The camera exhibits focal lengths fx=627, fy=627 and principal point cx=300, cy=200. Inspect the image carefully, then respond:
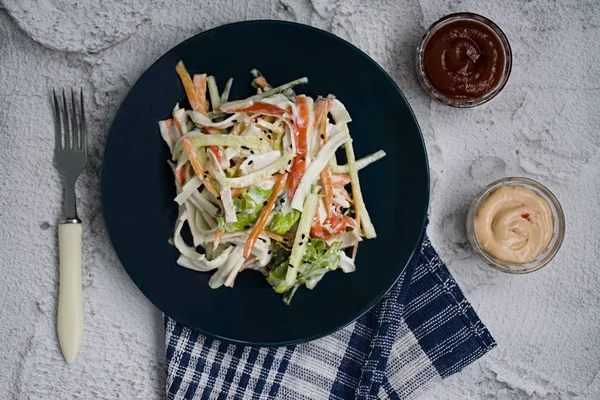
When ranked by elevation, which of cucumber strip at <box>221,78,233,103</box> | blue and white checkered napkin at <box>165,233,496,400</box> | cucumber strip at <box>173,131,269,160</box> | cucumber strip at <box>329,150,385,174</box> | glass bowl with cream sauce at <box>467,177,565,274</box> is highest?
cucumber strip at <box>221,78,233,103</box>

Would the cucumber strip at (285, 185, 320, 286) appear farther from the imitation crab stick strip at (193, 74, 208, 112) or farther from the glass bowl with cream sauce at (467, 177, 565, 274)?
the glass bowl with cream sauce at (467, 177, 565, 274)


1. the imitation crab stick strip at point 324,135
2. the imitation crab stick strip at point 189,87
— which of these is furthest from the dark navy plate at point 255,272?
the imitation crab stick strip at point 324,135

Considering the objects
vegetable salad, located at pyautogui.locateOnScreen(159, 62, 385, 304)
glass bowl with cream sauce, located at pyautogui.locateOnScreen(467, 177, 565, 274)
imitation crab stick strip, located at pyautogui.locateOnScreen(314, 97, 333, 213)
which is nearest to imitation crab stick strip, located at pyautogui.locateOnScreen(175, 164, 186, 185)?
vegetable salad, located at pyautogui.locateOnScreen(159, 62, 385, 304)

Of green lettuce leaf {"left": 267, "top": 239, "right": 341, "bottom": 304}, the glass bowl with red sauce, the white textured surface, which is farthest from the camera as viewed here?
the white textured surface

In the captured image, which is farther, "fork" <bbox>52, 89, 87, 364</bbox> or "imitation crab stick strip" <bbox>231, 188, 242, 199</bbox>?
"fork" <bbox>52, 89, 87, 364</bbox>

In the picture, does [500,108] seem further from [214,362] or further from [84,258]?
[84,258]

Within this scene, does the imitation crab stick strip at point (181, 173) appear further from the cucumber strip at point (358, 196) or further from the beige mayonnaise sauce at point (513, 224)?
the beige mayonnaise sauce at point (513, 224)

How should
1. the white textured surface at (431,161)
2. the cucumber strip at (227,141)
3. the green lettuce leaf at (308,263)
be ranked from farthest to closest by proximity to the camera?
the white textured surface at (431,161), the green lettuce leaf at (308,263), the cucumber strip at (227,141)
